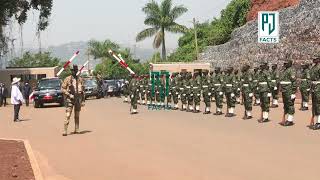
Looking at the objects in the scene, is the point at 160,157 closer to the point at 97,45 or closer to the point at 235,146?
the point at 235,146

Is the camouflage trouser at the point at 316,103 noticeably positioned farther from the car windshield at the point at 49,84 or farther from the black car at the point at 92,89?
the black car at the point at 92,89

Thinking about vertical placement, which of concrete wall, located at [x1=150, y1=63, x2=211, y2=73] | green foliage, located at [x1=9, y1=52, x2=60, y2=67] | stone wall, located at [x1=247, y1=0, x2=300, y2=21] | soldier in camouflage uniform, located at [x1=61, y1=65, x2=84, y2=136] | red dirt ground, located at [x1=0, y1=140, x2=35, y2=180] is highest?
stone wall, located at [x1=247, y1=0, x2=300, y2=21]

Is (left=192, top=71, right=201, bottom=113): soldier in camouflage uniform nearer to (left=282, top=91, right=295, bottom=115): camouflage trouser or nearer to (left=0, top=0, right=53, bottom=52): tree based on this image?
(left=282, top=91, right=295, bottom=115): camouflage trouser

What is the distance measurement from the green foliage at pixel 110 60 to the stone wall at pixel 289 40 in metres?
34.5

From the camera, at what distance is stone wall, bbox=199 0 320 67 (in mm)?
29047

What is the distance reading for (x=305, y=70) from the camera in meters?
16.9

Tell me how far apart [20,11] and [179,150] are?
2860cm

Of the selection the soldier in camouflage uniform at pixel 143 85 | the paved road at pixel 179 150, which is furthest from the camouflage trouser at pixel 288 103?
the soldier in camouflage uniform at pixel 143 85

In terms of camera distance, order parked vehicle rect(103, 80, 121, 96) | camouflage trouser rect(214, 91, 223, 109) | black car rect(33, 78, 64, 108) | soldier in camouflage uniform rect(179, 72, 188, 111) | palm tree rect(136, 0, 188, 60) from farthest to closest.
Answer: palm tree rect(136, 0, 188, 60) → parked vehicle rect(103, 80, 121, 96) → black car rect(33, 78, 64, 108) → soldier in camouflage uniform rect(179, 72, 188, 111) → camouflage trouser rect(214, 91, 223, 109)

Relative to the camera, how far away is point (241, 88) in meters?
21.1

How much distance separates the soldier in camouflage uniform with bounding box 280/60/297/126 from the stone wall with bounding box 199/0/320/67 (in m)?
12.3

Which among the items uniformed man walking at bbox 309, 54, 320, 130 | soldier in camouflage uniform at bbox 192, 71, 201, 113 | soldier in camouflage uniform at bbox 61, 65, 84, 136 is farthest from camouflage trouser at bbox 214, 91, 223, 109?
soldier in camouflage uniform at bbox 61, 65, 84, 136

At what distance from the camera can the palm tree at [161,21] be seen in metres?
69.8

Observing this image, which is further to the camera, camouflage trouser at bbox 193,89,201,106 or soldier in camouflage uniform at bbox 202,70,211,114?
camouflage trouser at bbox 193,89,201,106
